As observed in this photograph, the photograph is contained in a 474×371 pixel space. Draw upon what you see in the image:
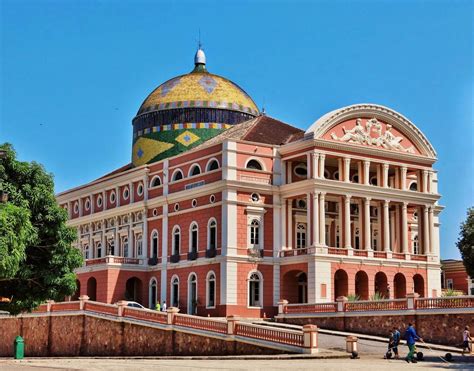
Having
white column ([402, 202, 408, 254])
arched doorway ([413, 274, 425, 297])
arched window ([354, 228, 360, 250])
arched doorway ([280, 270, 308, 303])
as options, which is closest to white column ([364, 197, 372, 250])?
arched window ([354, 228, 360, 250])

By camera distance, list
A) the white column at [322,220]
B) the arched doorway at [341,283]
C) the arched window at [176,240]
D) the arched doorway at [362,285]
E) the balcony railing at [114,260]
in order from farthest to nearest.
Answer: the balcony railing at [114,260] < the arched window at [176,240] < the arched doorway at [362,285] < the arched doorway at [341,283] < the white column at [322,220]

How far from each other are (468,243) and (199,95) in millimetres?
20471

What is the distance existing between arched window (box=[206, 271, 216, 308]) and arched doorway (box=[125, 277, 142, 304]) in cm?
775

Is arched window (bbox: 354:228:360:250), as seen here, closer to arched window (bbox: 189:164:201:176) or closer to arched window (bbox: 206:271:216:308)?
arched window (bbox: 206:271:216:308)

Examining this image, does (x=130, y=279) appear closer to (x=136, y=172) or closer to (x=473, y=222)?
(x=136, y=172)

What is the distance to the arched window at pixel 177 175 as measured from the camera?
189 ft

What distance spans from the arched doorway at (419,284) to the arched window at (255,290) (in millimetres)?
9648

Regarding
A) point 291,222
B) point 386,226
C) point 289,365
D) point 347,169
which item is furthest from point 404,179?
point 289,365

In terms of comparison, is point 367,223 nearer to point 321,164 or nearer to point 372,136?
point 321,164

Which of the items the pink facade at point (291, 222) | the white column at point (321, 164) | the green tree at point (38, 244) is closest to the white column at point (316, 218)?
the pink facade at point (291, 222)

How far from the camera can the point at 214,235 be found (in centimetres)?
5384

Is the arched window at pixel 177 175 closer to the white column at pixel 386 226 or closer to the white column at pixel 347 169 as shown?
the white column at pixel 347 169

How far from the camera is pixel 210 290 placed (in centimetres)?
5338

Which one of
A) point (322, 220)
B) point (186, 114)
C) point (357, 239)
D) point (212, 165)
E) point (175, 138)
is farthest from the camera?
point (186, 114)
